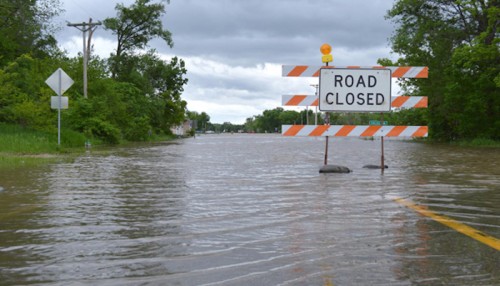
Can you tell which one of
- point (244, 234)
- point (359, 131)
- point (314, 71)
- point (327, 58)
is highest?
point (327, 58)

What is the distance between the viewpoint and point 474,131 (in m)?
43.0

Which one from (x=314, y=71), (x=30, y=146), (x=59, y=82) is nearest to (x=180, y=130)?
(x=59, y=82)

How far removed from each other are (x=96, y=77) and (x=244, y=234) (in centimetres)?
3595

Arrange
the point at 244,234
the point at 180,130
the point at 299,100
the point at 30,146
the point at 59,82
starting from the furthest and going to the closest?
the point at 180,130, the point at 59,82, the point at 30,146, the point at 299,100, the point at 244,234

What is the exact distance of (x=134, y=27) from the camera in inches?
2293

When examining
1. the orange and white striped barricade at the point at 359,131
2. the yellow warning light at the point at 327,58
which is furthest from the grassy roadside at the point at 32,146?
the yellow warning light at the point at 327,58

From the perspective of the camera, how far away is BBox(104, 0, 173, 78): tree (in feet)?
187

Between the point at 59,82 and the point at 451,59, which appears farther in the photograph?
the point at 451,59

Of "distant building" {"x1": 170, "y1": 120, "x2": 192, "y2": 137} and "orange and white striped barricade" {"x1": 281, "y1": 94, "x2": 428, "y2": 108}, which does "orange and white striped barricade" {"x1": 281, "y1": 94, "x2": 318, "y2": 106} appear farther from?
"distant building" {"x1": 170, "y1": 120, "x2": 192, "y2": 137}

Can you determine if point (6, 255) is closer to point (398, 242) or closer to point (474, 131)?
point (398, 242)

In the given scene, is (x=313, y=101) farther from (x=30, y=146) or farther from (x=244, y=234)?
(x=30, y=146)

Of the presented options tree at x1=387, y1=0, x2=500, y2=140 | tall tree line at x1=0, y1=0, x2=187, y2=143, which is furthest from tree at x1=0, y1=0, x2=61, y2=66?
tree at x1=387, y1=0, x2=500, y2=140

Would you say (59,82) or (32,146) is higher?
(59,82)

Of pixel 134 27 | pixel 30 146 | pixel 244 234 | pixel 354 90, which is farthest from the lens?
pixel 134 27
